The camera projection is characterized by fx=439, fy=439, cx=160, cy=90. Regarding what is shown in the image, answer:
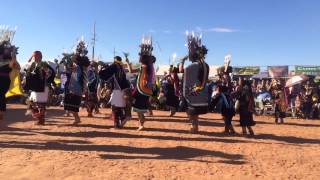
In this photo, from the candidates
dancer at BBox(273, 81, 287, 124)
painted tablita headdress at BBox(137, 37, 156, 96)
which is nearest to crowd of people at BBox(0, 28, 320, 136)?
painted tablita headdress at BBox(137, 37, 156, 96)

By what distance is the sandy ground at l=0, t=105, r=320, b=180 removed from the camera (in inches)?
245

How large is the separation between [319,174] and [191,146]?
2.61 metres

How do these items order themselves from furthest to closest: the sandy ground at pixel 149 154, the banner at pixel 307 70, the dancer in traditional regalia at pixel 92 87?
the banner at pixel 307 70 < the dancer in traditional regalia at pixel 92 87 < the sandy ground at pixel 149 154

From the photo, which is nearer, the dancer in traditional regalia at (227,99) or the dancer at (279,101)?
the dancer in traditional regalia at (227,99)

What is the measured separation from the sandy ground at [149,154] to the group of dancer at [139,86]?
0.47m

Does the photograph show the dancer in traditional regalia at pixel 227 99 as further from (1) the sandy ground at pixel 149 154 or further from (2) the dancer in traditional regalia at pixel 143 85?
(2) the dancer in traditional regalia at pixel 143 85

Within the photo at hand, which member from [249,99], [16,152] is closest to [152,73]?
[249,99]

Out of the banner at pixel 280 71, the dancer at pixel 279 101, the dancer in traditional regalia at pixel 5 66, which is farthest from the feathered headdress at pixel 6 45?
the banner at pixel 280 71

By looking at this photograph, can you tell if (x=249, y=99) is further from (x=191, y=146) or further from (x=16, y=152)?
(x=16, y=152)

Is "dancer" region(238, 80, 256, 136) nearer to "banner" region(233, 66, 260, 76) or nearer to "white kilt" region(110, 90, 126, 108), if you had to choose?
"white kilt" region(110, 90, 126, 108)

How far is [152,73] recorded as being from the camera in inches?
423

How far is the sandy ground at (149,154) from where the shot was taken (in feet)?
20.4

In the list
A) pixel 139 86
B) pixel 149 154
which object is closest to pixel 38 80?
pixel 139 86

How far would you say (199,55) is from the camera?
10391 millimetres
